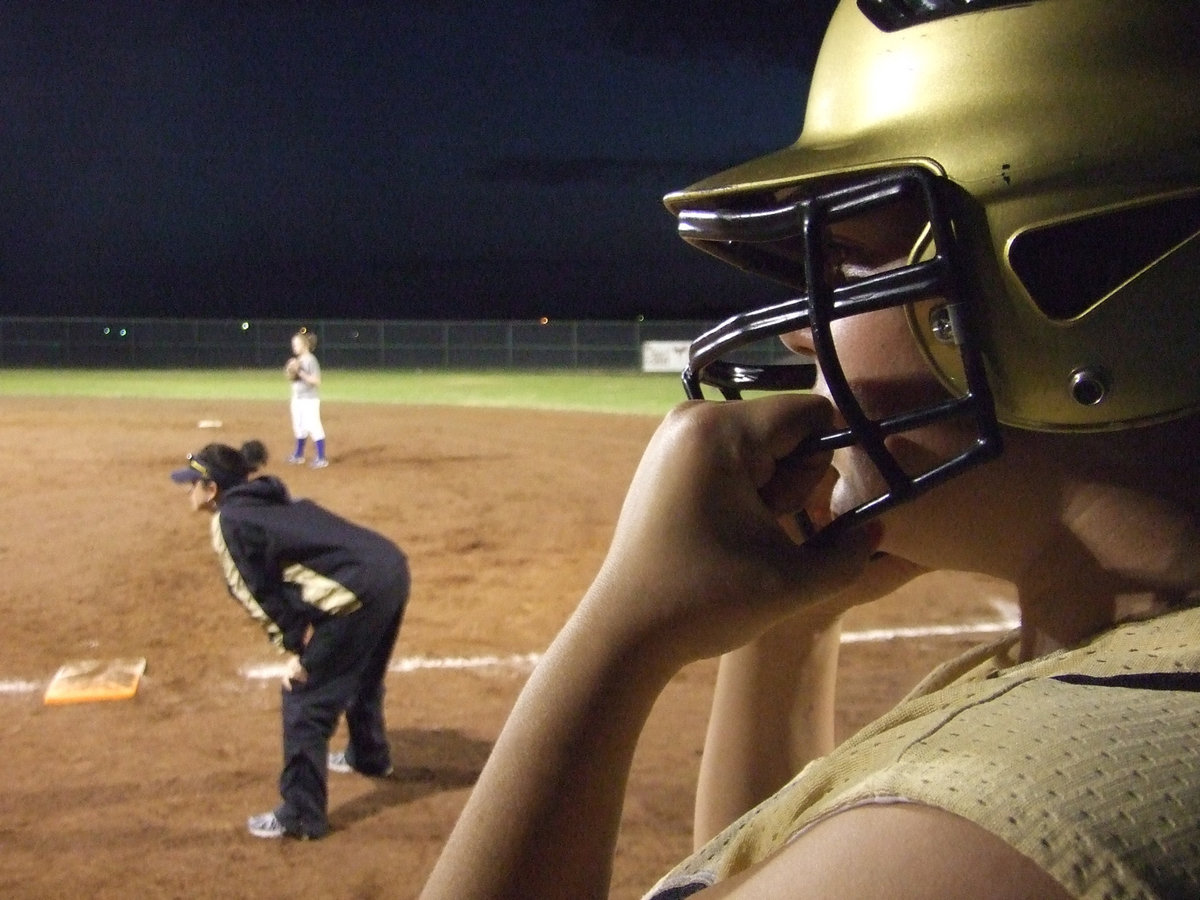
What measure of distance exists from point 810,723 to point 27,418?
21.0 metres

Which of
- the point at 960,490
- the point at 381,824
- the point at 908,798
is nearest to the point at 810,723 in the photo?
the point at 960,490

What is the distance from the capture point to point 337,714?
5.44m

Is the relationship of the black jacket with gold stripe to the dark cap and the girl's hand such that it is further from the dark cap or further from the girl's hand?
the girl's hand

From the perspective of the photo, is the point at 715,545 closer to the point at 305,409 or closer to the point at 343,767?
the point at 343,767

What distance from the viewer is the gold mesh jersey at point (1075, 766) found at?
0.76 m

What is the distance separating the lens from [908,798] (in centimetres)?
82

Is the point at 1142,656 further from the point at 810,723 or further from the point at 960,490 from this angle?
the point at 810,723

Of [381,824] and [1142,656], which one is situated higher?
[1142,656]

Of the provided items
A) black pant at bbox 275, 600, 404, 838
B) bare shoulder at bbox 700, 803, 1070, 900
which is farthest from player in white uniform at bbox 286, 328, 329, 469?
bare shoulder at bbox 700, 803, 1070, 900

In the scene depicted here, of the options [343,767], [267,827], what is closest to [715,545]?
[267,827]

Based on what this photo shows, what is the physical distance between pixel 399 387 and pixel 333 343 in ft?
40.3

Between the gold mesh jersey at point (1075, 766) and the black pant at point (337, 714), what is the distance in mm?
4477

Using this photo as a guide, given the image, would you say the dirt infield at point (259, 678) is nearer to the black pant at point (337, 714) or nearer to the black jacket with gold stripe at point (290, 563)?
the black pant at point (337, 714)

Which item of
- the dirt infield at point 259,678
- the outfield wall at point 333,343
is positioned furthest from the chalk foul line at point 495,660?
the outfield wall at point 333,343
